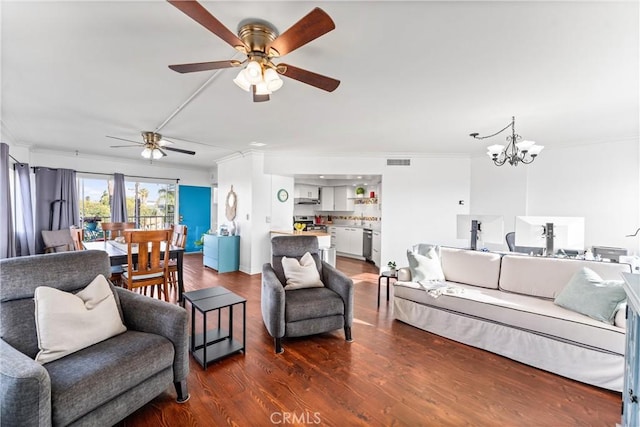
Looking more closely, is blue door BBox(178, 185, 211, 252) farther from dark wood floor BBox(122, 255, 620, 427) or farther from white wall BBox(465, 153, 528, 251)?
white wall BBox(465, 153, 528, 251)

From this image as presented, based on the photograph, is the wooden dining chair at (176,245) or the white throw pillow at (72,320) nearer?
the white throw pillow at (72,320)

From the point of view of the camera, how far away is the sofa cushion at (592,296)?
85.1 inches

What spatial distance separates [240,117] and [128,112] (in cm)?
129

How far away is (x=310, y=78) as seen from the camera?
1.77m

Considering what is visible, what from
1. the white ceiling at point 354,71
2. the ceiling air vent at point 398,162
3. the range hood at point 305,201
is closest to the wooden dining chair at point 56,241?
the white ceiling at point 354,71

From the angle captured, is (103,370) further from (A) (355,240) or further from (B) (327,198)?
(B) (327,198)

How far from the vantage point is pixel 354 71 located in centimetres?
221

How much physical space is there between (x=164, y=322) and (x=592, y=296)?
133 inches

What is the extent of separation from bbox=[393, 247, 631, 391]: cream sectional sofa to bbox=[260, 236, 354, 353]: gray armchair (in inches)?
33.7

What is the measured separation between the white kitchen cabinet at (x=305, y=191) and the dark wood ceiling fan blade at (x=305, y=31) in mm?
5831

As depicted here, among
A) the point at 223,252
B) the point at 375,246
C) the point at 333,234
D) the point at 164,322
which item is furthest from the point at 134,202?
the point at 164,322

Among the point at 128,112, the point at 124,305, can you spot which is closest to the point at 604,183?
the point at 124,305

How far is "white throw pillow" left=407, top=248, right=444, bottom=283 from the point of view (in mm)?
3273

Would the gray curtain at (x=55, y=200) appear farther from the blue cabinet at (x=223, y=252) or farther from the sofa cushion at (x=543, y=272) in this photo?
the sofa cushion at (x=543, y=272)
